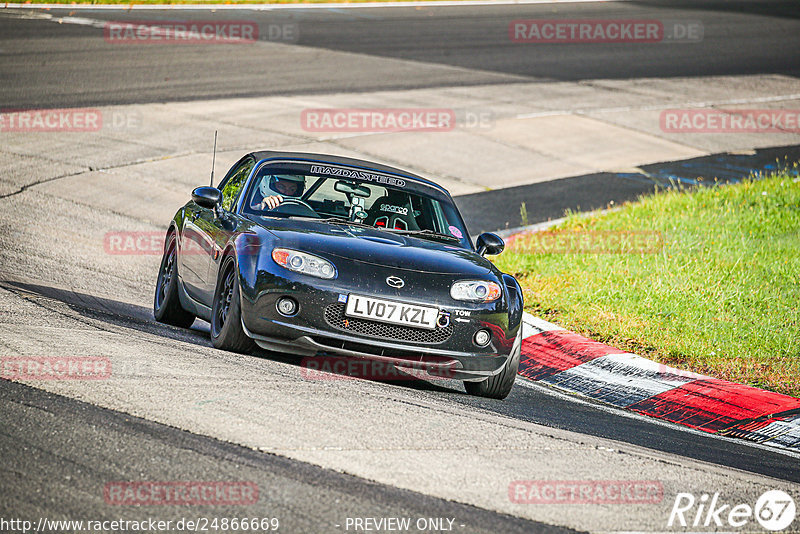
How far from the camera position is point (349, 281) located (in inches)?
260

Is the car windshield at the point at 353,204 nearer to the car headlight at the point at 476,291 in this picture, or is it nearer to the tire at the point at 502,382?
the car headlight at the point at 476,291

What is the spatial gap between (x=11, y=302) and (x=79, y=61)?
1495 cm

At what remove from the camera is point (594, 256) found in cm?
1187

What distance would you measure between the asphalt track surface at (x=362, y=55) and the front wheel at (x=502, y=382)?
13.1m

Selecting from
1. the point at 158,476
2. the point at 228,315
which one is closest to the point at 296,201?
the point at 228,315

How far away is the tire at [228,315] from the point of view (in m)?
6.81

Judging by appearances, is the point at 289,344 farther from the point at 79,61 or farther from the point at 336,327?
the point at 79,61

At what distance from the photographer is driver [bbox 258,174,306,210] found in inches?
307

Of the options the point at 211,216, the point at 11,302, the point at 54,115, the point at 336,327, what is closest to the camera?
the point at 336,327

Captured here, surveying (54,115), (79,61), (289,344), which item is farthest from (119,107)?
(289,344)

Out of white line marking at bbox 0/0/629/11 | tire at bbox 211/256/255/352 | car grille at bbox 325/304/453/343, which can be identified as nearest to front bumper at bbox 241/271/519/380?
car grille at bbox 325/304/453/343

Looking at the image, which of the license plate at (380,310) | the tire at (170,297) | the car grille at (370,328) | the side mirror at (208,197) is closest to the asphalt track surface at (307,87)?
the tire at (170,297)

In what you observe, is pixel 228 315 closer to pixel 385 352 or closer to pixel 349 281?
pixel 349 281

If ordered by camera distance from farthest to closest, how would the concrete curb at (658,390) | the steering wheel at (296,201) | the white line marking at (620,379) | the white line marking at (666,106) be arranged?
the white line marking at (666,106)
the white line marking at (620,379)
the steering wheel at (296,201)
the concrete curb at (658,390)
